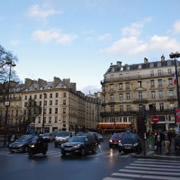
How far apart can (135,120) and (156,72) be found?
14.6m

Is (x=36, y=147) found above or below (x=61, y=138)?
above

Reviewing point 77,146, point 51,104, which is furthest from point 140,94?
point 77,146

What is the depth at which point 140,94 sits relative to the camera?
58.9m

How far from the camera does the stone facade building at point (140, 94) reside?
55.1 meters

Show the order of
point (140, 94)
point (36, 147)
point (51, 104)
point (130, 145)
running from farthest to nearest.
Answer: point (51, 104)
point (140, 94)
point (130, 145)
point (36, 147)

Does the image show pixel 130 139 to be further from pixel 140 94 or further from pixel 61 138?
pixel 140 94

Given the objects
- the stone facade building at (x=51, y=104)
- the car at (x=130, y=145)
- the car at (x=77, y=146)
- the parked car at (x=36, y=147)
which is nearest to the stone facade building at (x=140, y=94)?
the stone facade building at (x=51, y=104)

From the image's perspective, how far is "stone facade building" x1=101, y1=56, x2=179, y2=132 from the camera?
55094mm

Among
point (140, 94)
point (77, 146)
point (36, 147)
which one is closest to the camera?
point (77, 146)

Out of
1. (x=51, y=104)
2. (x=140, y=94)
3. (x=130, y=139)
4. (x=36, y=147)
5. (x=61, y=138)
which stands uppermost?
(x=140, y=94)

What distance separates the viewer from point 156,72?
193ft

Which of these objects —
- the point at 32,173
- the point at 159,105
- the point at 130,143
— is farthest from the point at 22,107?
the point at 32,173

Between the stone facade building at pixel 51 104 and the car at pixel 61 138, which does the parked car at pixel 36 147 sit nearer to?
the car at pixel 61 138

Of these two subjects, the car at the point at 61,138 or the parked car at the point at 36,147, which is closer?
the parked car at the point at 36,147
